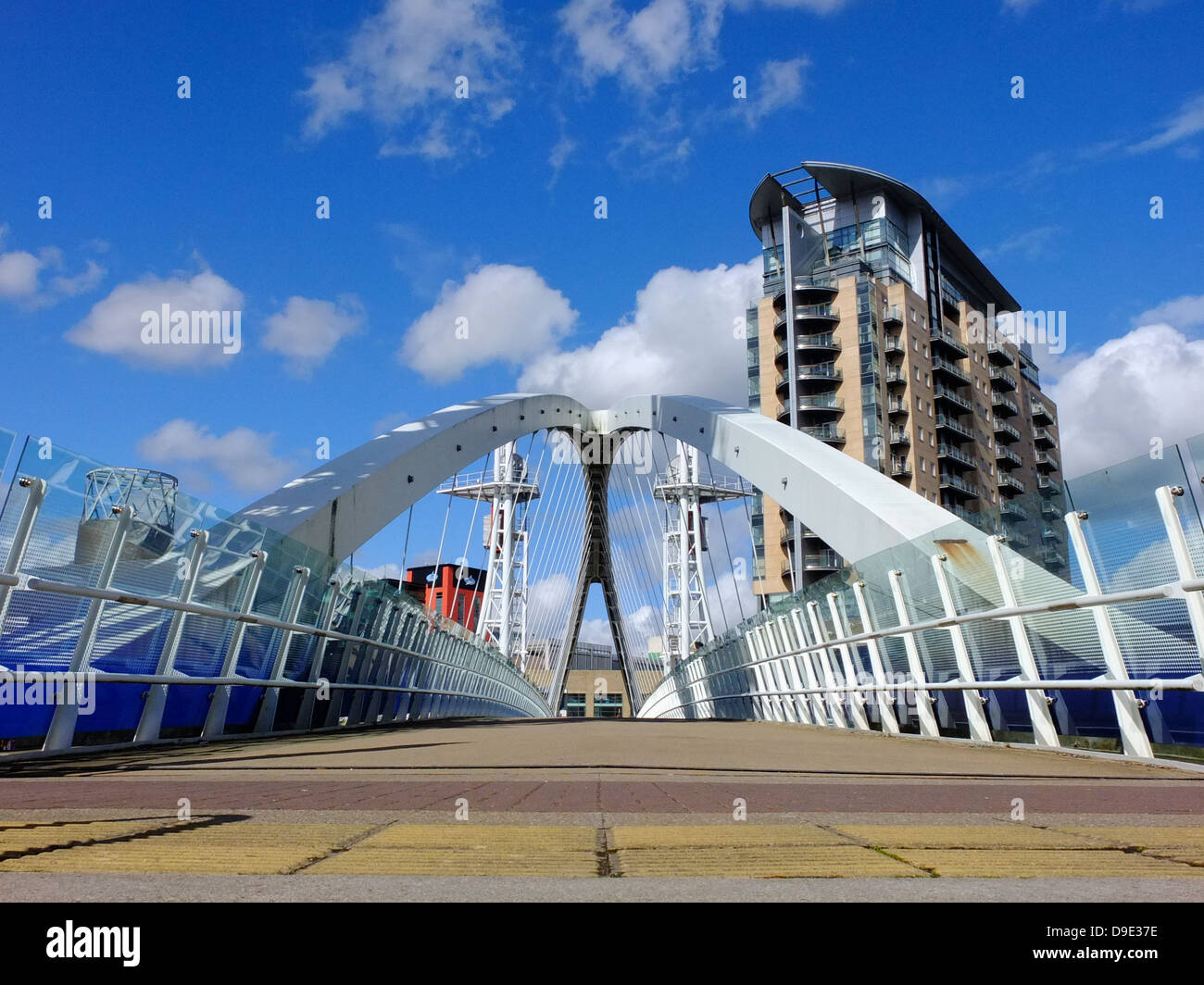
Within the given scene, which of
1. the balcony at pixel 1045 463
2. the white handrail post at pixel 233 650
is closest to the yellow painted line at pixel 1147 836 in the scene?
the white handrail post at pixel 233 650

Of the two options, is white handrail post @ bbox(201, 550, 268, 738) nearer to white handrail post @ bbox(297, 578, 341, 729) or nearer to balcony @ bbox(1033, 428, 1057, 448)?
white handrail post @ bbox(297, 578, 341, 729)

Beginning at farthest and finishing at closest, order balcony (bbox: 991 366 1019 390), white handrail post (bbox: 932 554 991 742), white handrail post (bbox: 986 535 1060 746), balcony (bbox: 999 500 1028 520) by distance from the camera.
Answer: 1. balcony (bbox: 991 366 1019 390)
2. white handrail post (bbox: 932 554 991 742)
3. balcony (bbox: 999 500 1028 520)
4. white handrail post (bbox: 986 535 1060 746)

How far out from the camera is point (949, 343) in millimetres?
64938

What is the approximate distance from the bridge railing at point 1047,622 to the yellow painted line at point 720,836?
3.81 meters

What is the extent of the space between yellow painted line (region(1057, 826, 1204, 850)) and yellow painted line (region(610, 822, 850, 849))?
2.54 feet

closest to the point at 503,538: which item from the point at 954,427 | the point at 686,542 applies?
the point at 686,542

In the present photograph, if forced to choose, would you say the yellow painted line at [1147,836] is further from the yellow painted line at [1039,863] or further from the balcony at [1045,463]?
the balcony at [1045,463]

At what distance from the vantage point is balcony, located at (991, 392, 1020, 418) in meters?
73.8

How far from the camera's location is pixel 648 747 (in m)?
9.73

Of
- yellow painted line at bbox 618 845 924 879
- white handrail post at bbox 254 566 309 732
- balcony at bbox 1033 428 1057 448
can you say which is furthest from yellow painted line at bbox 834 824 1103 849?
balcony at bbox 1033 428 1057 448

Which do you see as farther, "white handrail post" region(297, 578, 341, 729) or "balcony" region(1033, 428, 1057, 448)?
"balcony" region(1033, 428, 1057, 448)

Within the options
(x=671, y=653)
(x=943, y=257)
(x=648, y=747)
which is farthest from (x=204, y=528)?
(x=943, y=257)

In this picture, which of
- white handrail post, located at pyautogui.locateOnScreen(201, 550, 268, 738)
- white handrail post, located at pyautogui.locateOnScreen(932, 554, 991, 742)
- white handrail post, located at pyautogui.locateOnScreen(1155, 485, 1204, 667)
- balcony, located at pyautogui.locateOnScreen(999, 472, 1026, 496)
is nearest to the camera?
white handrail post, located at pyautogui.locateOnScreen(1155, 485, 1204, 667)
